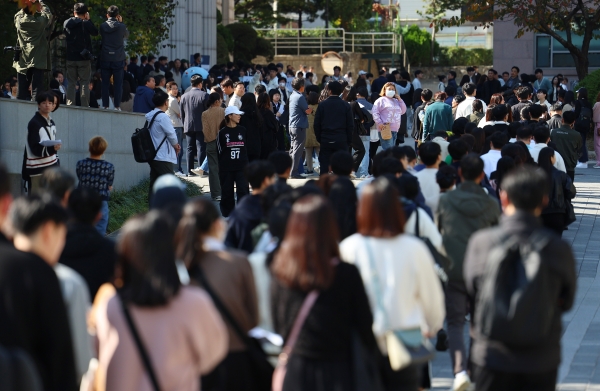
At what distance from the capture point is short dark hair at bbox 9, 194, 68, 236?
423 cm

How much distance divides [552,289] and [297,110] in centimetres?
1269

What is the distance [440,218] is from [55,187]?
2.76m

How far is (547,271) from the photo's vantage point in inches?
185

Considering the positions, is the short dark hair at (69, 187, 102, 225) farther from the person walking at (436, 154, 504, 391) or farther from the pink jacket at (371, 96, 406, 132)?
the pink jacket at (371, 96, 406, 132)

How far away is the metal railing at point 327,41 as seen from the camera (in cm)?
4609

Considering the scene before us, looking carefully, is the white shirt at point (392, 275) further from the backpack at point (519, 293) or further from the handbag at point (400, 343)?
the backpack at point (519, 293)

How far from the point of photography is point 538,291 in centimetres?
466

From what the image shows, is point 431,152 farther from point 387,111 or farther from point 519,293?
point 387,111

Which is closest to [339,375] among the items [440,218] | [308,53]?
[440,218]

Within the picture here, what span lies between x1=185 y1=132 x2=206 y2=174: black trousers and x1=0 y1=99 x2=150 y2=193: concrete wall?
34.7 inches

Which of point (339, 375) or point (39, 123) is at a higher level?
point (39, 123)

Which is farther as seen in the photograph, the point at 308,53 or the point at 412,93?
the point at 308,53

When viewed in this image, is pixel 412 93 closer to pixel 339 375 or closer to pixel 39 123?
pixel 39 123

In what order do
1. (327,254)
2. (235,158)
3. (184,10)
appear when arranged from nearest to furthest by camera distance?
1. (327,254)
2. (235,158)
3. (184,10)
